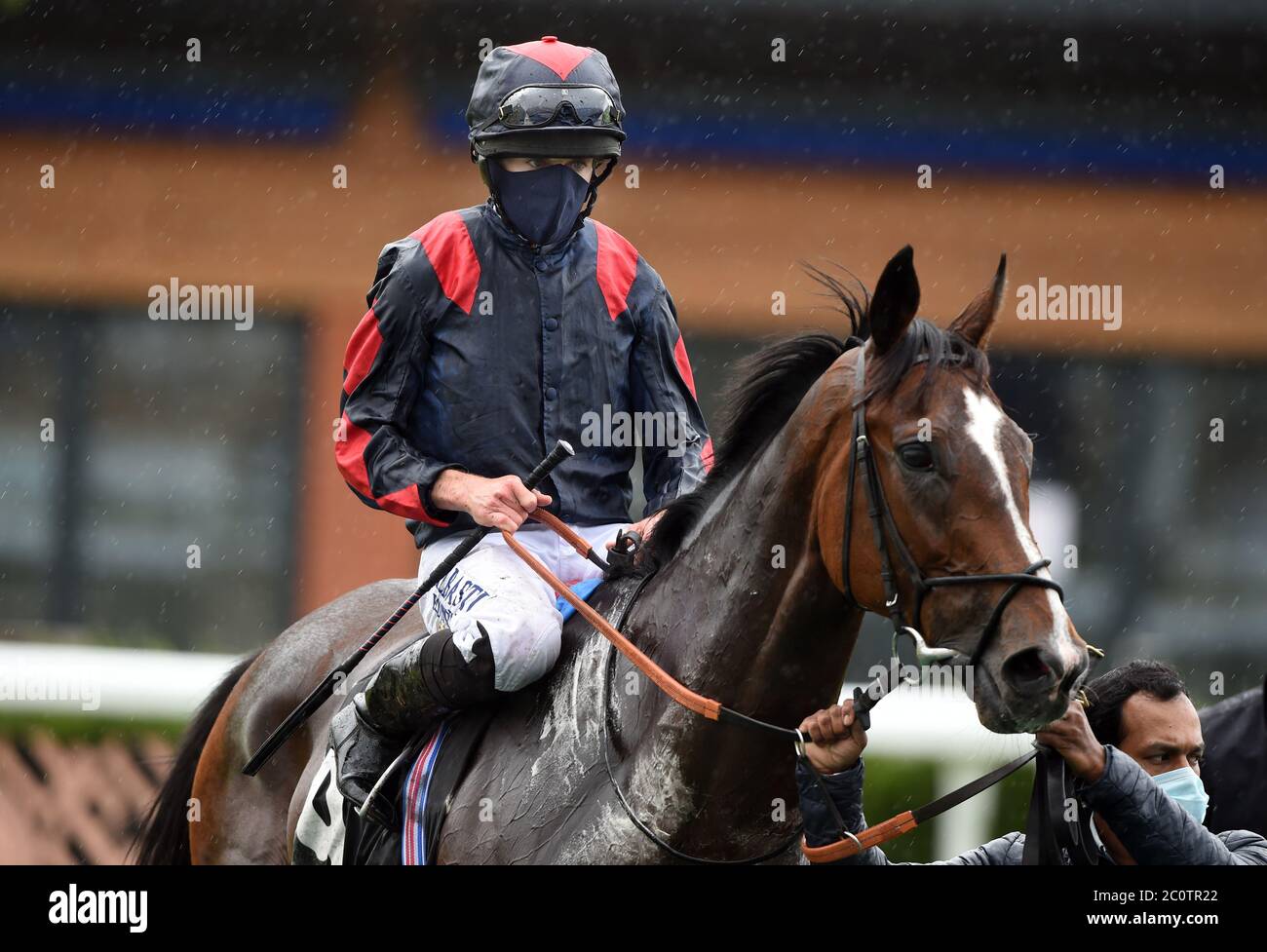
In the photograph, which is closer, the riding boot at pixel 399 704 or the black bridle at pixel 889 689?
the black bridle at pixel 889 689

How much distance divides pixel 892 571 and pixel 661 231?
282 inches

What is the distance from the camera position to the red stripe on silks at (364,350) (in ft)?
10.6

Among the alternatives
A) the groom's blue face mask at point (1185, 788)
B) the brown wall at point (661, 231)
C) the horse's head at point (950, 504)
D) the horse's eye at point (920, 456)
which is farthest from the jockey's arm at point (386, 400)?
the brown wall at point (661, 231)

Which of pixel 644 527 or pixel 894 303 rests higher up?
pixel 894 303

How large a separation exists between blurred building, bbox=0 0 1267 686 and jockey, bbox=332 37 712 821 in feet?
19.7

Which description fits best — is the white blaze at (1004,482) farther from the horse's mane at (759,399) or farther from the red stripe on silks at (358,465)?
the red stripe on silks at (358,465)

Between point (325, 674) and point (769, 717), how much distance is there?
1563 mm

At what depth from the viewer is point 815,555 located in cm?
263

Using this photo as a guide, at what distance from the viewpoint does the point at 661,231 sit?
31.0 feet

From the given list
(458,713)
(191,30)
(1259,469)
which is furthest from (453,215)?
(1259,469)

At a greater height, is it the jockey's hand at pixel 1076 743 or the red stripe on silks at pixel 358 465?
→ the red stripe on silks at pixel 358 465


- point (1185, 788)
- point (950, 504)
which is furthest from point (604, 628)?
point (1185, 788)

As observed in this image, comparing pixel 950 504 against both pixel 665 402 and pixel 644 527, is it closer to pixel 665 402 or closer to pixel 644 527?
pixel 644 527

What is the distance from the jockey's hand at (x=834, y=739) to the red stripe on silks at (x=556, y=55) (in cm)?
141
